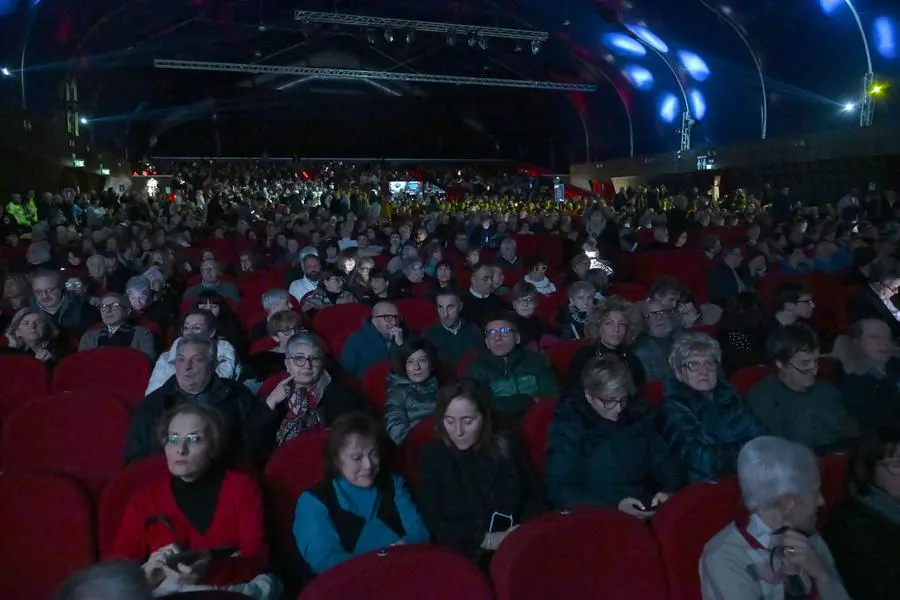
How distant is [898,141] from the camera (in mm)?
15195

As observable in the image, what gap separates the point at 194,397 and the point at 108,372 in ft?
4.29

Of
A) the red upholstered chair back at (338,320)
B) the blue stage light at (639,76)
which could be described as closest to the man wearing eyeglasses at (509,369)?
the red upholstered chair back at (338,320)

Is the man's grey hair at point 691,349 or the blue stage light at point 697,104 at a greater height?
the blue stage light at point 697,104

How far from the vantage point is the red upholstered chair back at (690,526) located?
7.57 ft

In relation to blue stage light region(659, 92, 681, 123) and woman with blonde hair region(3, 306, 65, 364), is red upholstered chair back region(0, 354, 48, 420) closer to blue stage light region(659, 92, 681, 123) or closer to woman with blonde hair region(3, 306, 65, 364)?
woman with blonde hair region(3, 306, 65, 364)

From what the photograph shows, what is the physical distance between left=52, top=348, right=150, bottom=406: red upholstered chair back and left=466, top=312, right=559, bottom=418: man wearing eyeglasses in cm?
200

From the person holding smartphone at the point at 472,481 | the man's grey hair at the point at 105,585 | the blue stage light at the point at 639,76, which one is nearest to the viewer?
the man's grey hair at the point at 105,585

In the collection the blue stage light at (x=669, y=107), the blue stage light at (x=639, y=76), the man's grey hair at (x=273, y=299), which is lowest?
the man's grey hair at (x=273, y=299)

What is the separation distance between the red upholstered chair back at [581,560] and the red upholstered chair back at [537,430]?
1.07m

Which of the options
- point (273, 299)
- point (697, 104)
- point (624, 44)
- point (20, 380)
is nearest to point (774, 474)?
point (273, 299)

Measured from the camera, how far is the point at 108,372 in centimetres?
447

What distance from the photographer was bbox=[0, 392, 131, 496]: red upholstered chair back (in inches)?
137

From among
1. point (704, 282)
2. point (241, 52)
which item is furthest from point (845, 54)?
point (241, 52)

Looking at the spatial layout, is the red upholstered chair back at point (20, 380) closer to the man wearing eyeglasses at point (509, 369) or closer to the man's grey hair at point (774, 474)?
the man wearing eyeglasses at point (509, 369)
